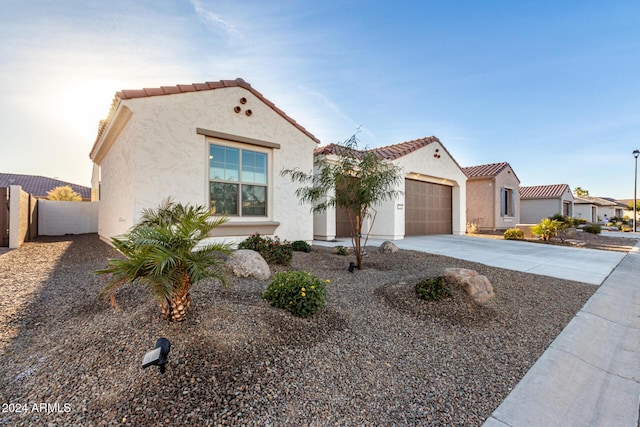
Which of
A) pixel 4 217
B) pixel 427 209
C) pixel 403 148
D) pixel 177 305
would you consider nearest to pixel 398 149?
pixel 403 148

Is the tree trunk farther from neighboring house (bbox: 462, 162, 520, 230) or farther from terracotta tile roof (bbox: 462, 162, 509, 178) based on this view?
terracotta tile roof (bbox: 462, 162, 509, 178)

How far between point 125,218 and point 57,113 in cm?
497

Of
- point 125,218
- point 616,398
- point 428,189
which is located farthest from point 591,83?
point 125,218

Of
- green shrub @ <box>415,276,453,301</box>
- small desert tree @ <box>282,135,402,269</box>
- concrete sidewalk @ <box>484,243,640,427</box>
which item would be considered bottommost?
concrete sidewalk @ <box>484,243,640,427</box>

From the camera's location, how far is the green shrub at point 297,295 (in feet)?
11.6

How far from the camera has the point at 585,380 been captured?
2.81m

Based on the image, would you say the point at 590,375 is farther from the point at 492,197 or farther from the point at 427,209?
the point at 492,197

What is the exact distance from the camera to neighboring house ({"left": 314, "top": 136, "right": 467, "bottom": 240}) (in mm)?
11969

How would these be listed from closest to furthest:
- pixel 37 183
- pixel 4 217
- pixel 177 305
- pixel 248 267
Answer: pixel 177 305
pixel 248 267
pixel 4 217
pixel 37 183

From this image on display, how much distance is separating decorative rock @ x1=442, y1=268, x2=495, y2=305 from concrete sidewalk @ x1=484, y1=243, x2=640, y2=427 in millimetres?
1047

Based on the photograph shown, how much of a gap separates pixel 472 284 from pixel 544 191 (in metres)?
30.6

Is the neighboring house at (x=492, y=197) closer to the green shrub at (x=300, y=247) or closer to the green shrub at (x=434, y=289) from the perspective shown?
the green shrub at (x=300, y=247)

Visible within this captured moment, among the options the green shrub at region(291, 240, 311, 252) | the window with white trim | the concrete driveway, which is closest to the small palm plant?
the green shrub at region(291, 240, 311, 252)

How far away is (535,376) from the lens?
9.19 feet
